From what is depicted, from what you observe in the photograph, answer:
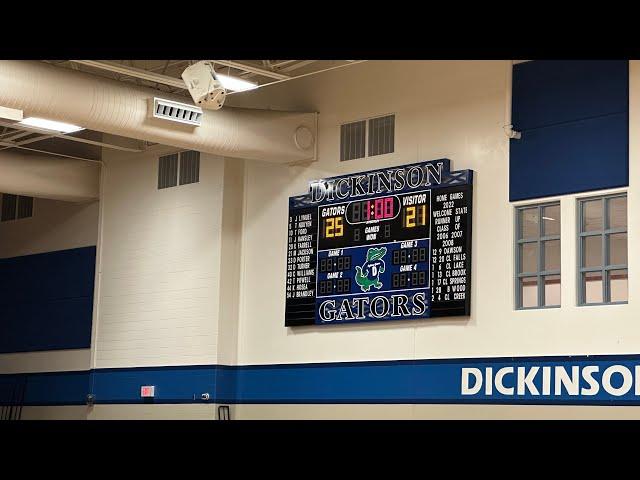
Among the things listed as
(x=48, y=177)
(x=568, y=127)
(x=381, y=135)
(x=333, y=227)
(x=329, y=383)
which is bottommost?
(x=329, y=383)

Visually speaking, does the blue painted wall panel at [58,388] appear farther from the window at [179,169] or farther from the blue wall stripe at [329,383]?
the window at [179,169]

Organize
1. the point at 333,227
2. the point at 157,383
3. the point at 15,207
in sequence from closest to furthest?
the point at 333,227
the point at 157,383
the point at 15,207

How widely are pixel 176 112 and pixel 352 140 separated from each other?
291 centimetres

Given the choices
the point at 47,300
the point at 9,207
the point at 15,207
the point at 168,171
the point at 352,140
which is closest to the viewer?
the point at 352,140

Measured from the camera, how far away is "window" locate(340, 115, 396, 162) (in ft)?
52.0

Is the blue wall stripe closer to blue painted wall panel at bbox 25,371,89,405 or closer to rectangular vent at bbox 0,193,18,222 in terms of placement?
blue painted wall panel at bbox 25,371,89,405

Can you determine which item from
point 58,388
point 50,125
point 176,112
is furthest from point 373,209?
point 58,388

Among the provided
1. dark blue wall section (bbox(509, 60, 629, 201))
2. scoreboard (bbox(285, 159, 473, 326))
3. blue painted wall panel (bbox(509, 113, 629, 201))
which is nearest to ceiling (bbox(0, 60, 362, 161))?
scoreboard (bbox(285, 159, 473, 326))

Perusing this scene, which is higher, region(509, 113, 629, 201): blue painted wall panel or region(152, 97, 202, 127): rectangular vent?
region(152, 97, 202, 127): rectangular vent

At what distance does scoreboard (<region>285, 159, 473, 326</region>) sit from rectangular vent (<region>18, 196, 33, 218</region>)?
8597 millimetres

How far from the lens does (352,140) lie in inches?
645

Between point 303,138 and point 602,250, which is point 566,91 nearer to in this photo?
point 602,250
